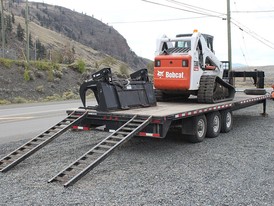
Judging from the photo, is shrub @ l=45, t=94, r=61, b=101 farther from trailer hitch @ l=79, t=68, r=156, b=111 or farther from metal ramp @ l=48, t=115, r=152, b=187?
metal ramp @ l=48, t=115, r=152, b=187

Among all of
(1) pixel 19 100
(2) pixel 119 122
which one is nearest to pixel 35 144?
(2) pixel 119 122

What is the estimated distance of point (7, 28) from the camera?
270ft

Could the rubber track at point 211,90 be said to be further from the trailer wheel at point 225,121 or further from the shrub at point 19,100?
the shrub at point 19,100

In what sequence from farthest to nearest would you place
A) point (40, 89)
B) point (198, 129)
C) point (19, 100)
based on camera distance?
point (40, 89) < point (19, 100) < point (198, 129)

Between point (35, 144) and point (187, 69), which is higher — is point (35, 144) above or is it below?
below

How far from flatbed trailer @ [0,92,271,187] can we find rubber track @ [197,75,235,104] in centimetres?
76

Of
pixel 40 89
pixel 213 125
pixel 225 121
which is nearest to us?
pixel 213 125

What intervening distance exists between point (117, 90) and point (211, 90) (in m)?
3.53

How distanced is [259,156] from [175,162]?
1.91 metres

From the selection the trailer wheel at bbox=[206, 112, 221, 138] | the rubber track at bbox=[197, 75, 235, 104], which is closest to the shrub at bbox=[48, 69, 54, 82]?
the rubber track at bbox=[197, 75, 235, 104]

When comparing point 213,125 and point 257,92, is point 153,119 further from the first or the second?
point 257,92

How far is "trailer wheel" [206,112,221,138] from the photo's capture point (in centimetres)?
1021

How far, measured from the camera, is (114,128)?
8484 mm

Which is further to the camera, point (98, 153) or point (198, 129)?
point (198, 129)
